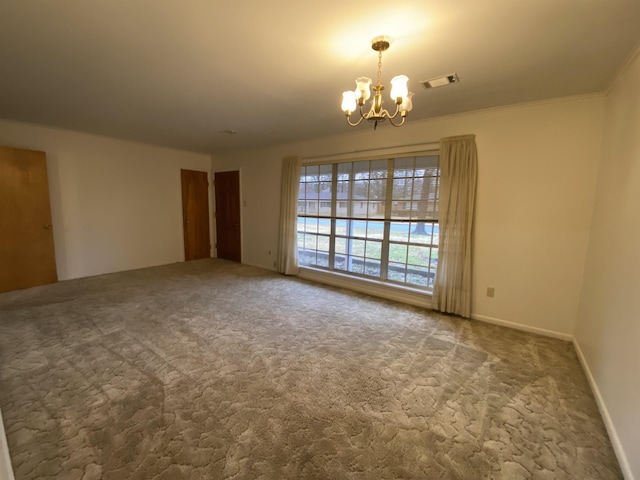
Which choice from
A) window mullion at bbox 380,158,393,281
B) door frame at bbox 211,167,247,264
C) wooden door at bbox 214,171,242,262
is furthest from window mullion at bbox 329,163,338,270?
wooden door at bbox 214,171,242,262

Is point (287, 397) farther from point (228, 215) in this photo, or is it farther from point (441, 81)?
point (228, 215)

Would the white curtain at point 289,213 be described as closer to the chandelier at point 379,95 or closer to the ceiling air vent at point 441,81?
the ceiling air vent at point 441,81

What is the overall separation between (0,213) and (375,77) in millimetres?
5188

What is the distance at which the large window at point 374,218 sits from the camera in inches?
143

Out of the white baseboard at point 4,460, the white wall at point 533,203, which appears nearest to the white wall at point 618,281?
the white wall at point 533,203

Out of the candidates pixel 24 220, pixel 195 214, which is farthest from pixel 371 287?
pixel 24 220

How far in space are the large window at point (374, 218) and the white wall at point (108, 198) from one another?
2.95 metres

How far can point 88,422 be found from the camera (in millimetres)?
1657

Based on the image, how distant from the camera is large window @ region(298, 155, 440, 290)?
364 centimetres

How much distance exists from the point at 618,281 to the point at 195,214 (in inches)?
259

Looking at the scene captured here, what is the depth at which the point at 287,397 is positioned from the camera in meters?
1.91

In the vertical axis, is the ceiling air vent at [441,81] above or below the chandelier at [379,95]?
above

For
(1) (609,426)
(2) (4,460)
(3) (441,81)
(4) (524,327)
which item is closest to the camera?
(2) (4,460)

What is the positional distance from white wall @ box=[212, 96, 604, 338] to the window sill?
0.67 m
